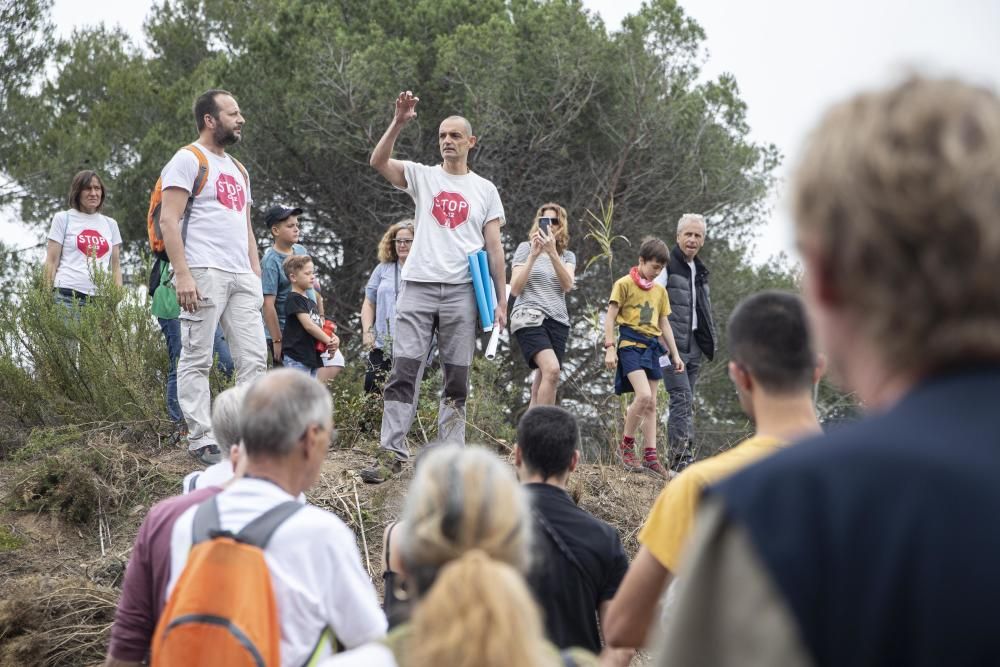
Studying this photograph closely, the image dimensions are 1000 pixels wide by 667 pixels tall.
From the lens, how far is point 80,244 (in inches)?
349

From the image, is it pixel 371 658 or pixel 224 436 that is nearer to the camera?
pixel 371 658

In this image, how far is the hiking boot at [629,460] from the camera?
29.0 ft

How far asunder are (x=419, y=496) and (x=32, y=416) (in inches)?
309

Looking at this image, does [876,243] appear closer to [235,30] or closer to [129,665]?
[129,665]

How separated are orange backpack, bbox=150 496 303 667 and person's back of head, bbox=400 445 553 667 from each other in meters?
0.61

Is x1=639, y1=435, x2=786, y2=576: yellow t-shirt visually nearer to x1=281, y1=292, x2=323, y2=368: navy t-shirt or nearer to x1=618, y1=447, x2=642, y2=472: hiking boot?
x1=281, y1=292, x2=323, y2=368: navy t-shirt

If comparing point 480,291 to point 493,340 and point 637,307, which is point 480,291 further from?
point 637,307

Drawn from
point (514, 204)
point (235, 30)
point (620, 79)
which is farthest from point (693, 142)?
point (235, 30)

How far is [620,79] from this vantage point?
56.9ft

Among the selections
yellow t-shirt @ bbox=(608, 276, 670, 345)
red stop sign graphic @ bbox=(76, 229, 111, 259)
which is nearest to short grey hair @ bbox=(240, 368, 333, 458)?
yellow t-shirt @ bbox=(608, 276, 670, 345)

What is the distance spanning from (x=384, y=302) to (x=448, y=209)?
2.26 metres

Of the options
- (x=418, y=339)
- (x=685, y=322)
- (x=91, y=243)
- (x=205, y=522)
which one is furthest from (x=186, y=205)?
(x=205, y=522)

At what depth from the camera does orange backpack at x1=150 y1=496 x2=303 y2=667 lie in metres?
2.55

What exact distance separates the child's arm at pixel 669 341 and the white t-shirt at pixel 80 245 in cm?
426
